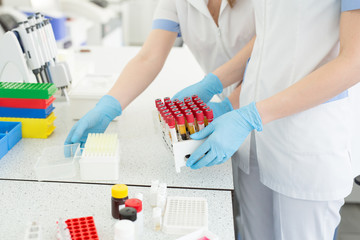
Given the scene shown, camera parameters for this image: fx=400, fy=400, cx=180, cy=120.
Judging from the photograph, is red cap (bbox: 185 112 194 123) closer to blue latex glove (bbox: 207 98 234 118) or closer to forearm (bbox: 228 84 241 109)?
blue latex glove (bbox: 207 98 234 118)

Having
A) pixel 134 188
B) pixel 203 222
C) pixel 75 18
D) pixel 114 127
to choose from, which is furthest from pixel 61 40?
pixel 203 222

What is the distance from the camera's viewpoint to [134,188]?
1.33 m

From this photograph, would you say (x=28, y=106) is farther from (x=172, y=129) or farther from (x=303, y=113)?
(x=303, y=113)

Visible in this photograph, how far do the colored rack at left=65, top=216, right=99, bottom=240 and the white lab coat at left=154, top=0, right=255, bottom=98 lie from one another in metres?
1.00

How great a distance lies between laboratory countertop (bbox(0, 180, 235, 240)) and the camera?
3.68ft

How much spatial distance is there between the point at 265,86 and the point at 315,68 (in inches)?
7.3

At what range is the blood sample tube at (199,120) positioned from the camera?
134 centimetres

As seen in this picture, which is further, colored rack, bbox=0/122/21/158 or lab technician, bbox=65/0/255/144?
lab technician, bbox=65/0/255/144

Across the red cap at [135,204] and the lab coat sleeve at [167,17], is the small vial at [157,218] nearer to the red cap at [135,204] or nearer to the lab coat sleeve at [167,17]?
the red cap at [135,204]

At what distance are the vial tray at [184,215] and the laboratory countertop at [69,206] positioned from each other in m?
0.03

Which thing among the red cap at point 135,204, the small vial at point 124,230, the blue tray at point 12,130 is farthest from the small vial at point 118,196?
the blue tray at point 12,130

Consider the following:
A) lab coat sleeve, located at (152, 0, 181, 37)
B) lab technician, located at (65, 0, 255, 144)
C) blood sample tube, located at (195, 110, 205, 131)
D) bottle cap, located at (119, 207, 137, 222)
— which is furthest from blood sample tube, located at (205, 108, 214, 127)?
lab coat sleeve, located at (152, 0, 181, 37)

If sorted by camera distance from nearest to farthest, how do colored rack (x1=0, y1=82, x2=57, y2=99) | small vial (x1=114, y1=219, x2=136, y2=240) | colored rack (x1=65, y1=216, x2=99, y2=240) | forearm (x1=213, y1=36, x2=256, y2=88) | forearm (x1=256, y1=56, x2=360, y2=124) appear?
small vial (x1=114, y1=219, x2=136, y2=240) → colored rack (x1=65, y1=216, x2=99, y2=240) → forearm (x1=256, y1=56, x2=360, y2=124) → colored rack (x1=0, y1=82, x2=57, y2=99) → forearm (x1=213, y1=36, x2=256, y2=88)

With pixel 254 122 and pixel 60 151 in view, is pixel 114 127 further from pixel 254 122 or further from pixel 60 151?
pixel 254 122
